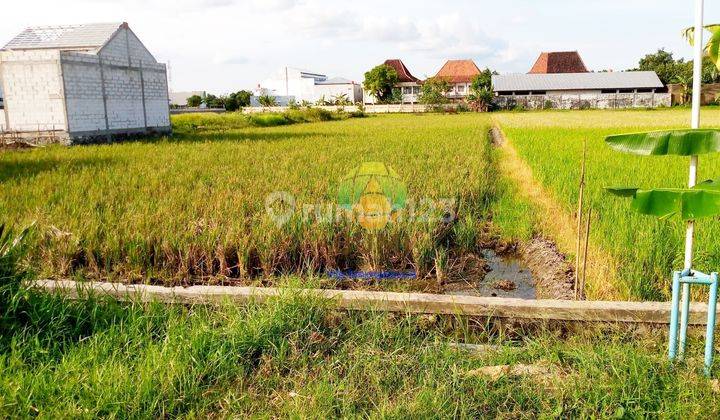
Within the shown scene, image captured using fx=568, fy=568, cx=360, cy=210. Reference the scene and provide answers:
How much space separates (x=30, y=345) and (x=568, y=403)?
2.33 meters

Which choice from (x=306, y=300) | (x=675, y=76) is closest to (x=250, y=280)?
(x=306, y=300)

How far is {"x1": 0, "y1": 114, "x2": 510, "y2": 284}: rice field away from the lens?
401 cm

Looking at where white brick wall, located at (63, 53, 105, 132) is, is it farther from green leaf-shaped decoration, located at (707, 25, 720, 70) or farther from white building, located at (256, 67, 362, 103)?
white building, located at (256, 67, 362, 103)

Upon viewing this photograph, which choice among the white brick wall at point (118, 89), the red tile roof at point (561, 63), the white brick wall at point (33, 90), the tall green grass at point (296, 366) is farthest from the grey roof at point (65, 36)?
the red tile roof at point (561, 63)

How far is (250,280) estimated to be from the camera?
153 inches

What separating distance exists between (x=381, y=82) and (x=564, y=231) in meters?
44.3

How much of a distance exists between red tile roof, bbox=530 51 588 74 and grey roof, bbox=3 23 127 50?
144 feet

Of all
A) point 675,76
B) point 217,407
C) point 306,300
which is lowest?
point 217,407

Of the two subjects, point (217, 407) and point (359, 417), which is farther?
point (217, 407)

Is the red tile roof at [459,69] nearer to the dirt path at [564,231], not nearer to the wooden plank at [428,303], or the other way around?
the dirt path at [564,231]

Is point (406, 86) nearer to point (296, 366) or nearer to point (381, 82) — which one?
point (381, 82)

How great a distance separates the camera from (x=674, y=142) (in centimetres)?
219

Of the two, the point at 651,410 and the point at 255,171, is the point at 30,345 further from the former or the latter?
the point at 255,171

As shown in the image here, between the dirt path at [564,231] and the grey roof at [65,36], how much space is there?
474 inches
